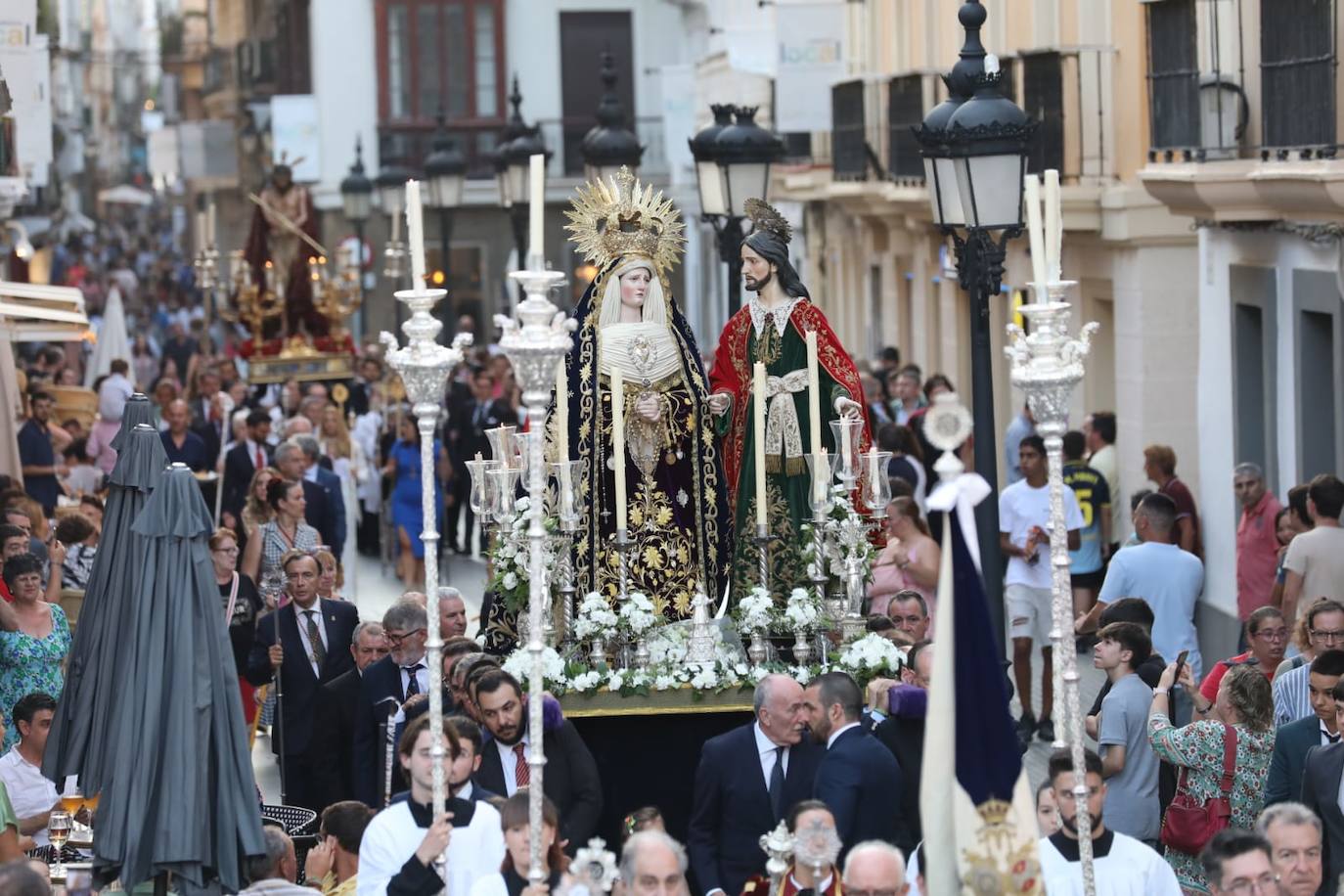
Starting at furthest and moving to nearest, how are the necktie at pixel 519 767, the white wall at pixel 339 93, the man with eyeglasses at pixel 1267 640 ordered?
1. the white wall at pixel 339 93
2. the man with eyeglasses at pixel 1267 640
3. the necktie at pixel 519 767

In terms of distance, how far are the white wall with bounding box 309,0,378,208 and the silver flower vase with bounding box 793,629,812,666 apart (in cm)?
3522

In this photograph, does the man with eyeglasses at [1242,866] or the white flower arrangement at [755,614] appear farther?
the white flower arrangement at [755,614]

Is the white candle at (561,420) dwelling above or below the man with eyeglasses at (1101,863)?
above

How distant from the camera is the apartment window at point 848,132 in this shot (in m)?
29.4

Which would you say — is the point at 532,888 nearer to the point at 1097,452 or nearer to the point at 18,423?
the point at 1097,452

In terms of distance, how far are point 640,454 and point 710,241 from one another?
32.0 m

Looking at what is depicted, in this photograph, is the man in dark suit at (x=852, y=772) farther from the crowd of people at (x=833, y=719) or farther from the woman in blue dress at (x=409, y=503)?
the woman in blue dress at (x=409, y=503)

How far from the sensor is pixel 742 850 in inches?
377

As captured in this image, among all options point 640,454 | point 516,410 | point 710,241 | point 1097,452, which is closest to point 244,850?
point 640,454

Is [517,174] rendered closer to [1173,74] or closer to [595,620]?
[1173,74]

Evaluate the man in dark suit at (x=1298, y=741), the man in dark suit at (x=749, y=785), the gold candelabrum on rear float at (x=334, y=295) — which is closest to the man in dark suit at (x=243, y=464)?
the gold candelabrum on rear float at (x=334, y=295)

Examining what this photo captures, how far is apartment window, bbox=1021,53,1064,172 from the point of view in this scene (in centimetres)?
2150

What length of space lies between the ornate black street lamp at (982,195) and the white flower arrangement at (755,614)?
0.93 m

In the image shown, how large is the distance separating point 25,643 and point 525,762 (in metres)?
3.48
